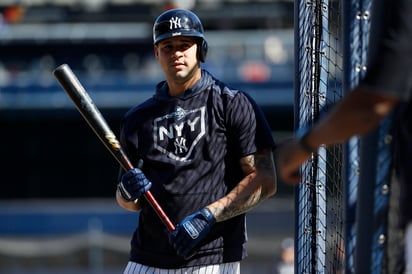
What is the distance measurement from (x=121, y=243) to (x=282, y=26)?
13.9 metres

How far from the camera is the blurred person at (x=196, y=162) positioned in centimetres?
438

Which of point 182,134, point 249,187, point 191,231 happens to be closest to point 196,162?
point 182,134

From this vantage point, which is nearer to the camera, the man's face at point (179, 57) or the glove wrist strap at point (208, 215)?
the glove wrist strap at point (208, 215)

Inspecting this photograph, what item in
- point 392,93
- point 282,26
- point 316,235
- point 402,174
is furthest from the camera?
point 282,26

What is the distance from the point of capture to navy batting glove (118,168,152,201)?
437 centimetres

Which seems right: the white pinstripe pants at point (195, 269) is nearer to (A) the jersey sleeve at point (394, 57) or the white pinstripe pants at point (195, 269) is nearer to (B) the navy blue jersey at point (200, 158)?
(B) the navy blue jersey at point (200, 158)

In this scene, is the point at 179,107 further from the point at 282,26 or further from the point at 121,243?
the point at 282,26

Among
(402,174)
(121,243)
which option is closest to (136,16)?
(121,243)

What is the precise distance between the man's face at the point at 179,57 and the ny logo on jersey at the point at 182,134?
168 mm

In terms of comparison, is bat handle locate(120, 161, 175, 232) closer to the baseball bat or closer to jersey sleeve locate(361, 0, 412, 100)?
the baseball bat

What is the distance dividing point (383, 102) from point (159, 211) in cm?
208

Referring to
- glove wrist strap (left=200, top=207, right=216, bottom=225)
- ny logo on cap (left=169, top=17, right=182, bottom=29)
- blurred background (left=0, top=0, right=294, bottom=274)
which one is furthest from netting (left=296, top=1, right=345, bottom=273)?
blurred background (left=0, top=0, right=294, bottom=274)

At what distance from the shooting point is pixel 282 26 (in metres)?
28.3

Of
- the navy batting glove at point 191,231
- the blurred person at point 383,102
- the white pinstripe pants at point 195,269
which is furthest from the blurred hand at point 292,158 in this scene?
the white pinstripe pants at point 195,269
